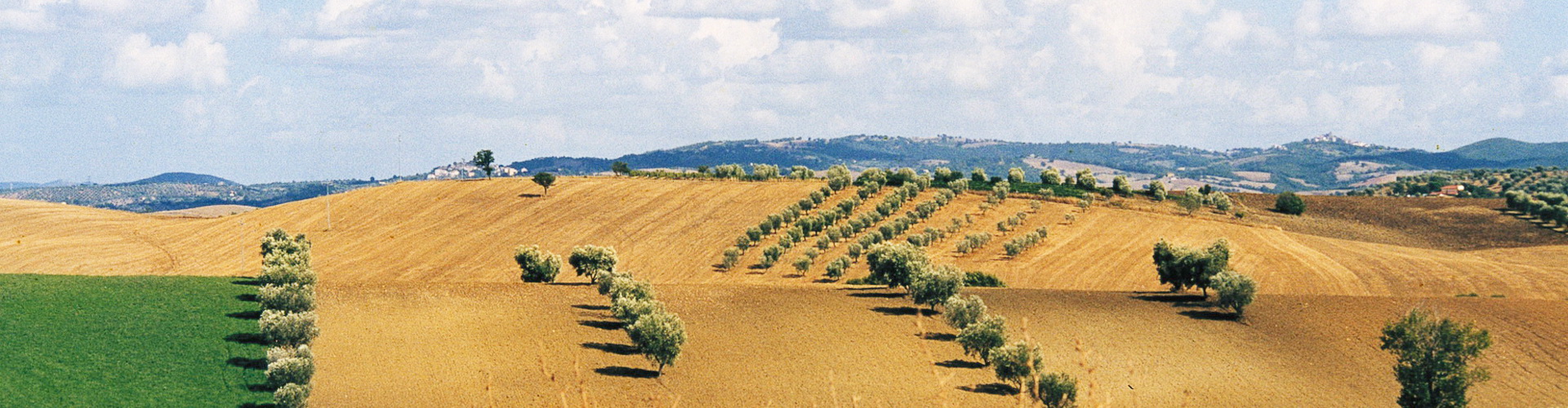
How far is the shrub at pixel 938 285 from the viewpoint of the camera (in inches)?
3248

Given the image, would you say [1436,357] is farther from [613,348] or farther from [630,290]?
[630,290]

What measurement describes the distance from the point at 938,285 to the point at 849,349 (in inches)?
528

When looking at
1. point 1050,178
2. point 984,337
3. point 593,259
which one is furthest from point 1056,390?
point 1050,178

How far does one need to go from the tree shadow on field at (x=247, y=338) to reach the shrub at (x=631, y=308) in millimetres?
22184

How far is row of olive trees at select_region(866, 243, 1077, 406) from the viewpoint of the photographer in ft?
174

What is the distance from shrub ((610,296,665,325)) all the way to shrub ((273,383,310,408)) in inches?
886

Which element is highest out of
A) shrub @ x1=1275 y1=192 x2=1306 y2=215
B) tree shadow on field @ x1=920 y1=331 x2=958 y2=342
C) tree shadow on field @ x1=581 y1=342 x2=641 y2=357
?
shrub @ x1=1275 y1=192 x2=1306 y2=215

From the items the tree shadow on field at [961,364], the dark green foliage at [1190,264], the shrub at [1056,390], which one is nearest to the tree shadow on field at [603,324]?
the tree shadow on field at [961,364]

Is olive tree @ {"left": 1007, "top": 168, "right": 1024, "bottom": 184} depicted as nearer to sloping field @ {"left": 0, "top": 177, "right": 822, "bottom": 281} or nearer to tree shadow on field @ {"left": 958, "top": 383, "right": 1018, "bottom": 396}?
sloping field @ {"left": 0, "top": 177, "right": 822, "bottom": 281}

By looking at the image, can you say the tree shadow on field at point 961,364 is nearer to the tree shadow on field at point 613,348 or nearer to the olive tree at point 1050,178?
the tree shadow on field at point 613,348

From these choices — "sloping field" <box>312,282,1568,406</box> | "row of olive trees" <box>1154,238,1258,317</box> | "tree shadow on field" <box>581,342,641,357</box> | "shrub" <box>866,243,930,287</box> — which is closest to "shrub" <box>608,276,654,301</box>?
"sloping field" <box>312,282,1568,406</box>

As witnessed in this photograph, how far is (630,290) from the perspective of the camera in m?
82.6

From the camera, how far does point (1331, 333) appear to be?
80.0 meters

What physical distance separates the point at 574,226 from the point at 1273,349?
95304 mm
